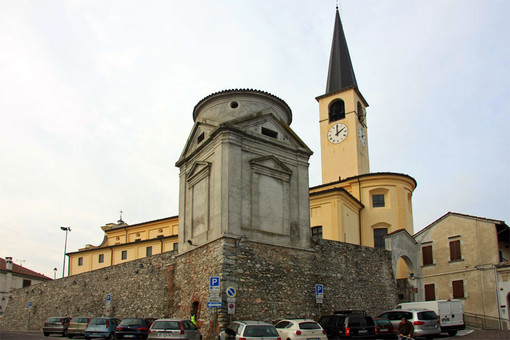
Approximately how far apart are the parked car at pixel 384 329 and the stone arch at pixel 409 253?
8.17 m

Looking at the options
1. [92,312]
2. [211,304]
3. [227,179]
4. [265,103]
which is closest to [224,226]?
[227,179]

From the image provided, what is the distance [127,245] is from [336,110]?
2727 cm

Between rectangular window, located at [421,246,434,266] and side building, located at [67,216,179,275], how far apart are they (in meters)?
25.8

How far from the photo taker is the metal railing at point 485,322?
28047 millimetres

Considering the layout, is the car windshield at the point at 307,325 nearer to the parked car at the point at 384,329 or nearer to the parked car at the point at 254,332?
the parked car at the point at 254,332

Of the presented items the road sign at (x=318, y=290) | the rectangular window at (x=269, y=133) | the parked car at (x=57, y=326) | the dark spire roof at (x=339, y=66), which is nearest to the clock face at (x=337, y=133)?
the dark spire roof at (x=339, y=66)

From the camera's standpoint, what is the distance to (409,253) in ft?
105

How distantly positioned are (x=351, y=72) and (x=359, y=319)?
1516 inches

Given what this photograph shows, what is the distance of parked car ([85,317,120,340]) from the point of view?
2411 cm

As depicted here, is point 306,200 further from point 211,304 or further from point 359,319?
point 211,304

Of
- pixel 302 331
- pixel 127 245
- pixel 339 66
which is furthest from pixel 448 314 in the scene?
pixel 127 245

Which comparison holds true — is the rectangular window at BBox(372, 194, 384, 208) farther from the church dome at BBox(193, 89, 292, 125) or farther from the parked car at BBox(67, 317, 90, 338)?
the parked car at BBox(67, 317, 90, 338)

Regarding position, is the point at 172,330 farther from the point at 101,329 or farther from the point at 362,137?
the point at 362,137

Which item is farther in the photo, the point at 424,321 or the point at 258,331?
the point at 424,321
